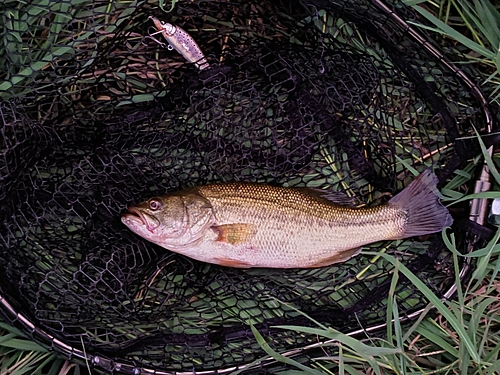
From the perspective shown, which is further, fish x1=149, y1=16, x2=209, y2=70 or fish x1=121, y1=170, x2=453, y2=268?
fish x1=149, y1=16, x2=209, y2=70

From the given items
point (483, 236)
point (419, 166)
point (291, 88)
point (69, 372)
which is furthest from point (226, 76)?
point (69, 372)

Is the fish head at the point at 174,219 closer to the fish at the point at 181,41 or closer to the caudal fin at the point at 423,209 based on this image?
the fish at the point at 181,41

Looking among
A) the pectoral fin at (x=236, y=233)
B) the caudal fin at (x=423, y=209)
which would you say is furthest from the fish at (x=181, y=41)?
the caudal fin at (x=423, y=209)

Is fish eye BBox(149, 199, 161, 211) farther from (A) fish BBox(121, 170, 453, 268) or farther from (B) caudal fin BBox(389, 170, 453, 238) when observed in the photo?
(B) caudal fin BBox(389, 170, 453, 238)

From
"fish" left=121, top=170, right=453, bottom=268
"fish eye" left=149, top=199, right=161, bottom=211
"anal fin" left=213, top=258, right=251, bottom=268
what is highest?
"fish eye" left=149, top=199, right=161, bottom=211

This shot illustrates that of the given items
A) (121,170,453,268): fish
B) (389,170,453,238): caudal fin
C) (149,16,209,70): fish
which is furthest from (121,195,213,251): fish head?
(389,170,453,238): caudal fin

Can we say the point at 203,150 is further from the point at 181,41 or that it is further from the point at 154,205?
the point at 181,41

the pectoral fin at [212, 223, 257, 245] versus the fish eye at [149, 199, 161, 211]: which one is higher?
the fish eye at [149, 199, 161, 211]
